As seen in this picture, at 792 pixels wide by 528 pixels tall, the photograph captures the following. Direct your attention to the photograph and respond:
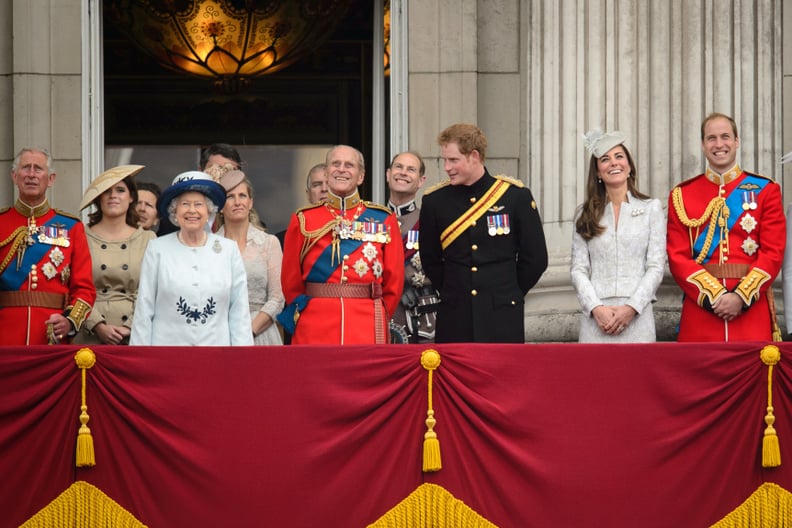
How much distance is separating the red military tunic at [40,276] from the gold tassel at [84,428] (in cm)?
129

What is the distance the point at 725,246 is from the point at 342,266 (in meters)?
2.07

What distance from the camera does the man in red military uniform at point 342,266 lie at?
839 centimetres

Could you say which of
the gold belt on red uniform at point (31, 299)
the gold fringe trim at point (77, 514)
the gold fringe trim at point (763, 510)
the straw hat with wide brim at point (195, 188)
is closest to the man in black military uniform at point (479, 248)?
the straw hat with wide brim at point (195, 188)

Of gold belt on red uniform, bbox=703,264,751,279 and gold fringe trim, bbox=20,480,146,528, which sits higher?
gold belt on red uniform, bbox=703,264,751,279

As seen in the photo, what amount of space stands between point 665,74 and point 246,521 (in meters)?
5.10

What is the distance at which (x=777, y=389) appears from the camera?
24.2 ft

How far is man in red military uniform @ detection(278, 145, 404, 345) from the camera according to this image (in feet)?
27.5

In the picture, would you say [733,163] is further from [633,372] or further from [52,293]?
[52,293]

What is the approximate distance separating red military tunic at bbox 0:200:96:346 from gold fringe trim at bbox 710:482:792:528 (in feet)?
11.5

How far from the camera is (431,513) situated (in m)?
7.21

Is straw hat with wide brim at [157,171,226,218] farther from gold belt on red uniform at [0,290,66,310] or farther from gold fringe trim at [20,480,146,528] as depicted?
gold fringe trim at [20,480,146,528]

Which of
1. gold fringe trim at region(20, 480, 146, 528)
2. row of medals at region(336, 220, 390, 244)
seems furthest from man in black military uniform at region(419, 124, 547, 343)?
gold fringe trim at region(20, 480, 146, 528)

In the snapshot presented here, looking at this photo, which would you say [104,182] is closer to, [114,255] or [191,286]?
[114,255]

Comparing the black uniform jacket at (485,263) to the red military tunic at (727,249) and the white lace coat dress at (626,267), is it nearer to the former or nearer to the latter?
the white lace coat dress at (626,267)
